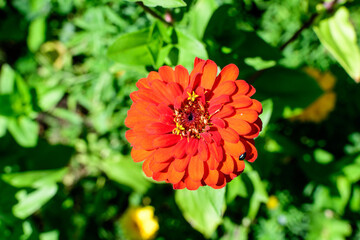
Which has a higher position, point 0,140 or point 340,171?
point 340,171

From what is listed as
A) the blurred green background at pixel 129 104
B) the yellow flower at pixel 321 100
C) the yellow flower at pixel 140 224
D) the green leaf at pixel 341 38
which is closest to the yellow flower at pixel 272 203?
Result: the blurred green background at pixel 129 104

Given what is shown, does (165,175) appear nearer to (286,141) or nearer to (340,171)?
(286,141)

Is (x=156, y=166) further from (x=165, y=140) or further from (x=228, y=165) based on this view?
(x=228, y=165)

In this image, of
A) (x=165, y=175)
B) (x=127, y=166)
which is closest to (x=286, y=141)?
(x=127, y=166)

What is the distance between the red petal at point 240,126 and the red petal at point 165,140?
0.15 m

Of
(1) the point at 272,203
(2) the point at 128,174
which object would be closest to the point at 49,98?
(2) the point at 128,174

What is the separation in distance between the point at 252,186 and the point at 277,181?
1.74 feet

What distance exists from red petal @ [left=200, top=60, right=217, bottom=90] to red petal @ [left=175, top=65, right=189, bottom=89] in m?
0.04

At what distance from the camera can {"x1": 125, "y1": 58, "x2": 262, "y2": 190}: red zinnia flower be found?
0.76 meters

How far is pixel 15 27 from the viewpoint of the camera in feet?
6.69

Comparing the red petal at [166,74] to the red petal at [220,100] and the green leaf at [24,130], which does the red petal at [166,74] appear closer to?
the red petal at [220,100]

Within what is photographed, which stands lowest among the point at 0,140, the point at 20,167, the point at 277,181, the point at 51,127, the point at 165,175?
the point at 51,127

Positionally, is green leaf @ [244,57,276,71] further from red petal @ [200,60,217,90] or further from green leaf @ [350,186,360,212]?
green leaf @ [350,186,360,212]

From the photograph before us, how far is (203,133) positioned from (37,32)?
1.57 metres
